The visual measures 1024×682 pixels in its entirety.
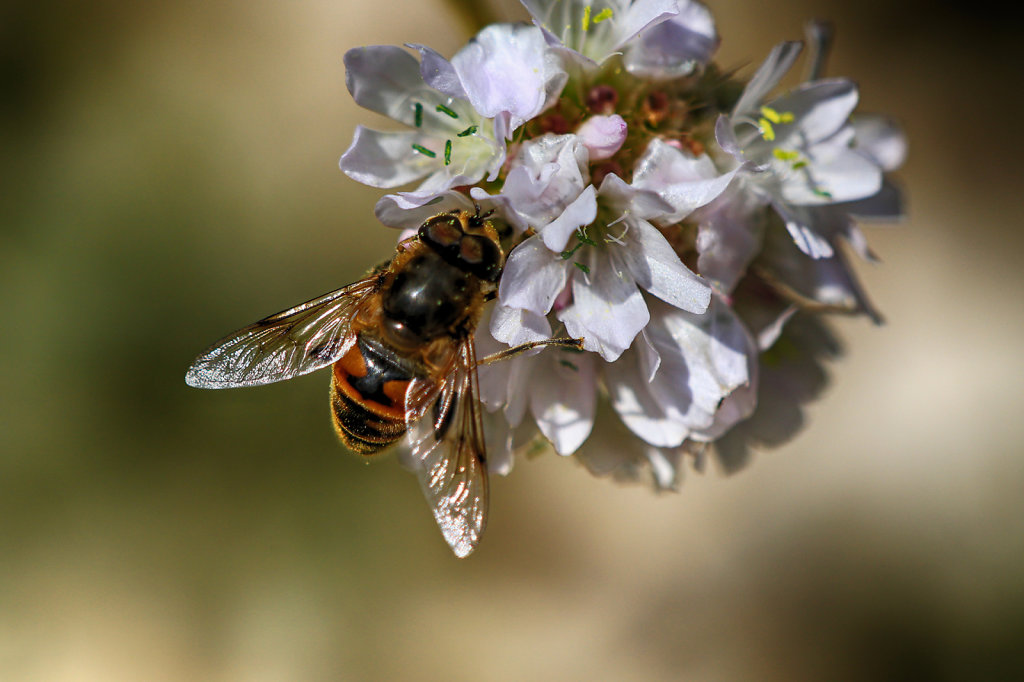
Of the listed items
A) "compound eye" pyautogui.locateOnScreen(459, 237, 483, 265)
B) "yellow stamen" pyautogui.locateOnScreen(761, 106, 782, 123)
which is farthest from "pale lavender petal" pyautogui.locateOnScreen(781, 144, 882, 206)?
"compound eye" pyautogui.locateOnScreen(459, 237, 483, 265)

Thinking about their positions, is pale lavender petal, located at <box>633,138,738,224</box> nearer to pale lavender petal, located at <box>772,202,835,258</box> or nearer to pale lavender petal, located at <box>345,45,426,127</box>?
pale lavender petal, located at <box>772,202,835,258</box>

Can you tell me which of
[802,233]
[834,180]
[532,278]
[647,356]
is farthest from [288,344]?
[834,180]

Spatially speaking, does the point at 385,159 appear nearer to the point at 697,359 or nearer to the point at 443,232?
the point at 443,232

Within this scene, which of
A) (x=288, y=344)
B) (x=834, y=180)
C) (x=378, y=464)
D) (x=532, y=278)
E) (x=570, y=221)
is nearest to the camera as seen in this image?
(x=570, y=221)

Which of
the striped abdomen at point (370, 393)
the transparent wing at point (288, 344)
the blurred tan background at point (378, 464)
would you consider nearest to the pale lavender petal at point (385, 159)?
the transparent wing at point (288, 344)

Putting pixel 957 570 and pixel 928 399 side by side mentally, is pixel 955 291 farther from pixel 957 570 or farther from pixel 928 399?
pixel 957 570

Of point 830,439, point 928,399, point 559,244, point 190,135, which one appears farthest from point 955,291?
point 190,135
